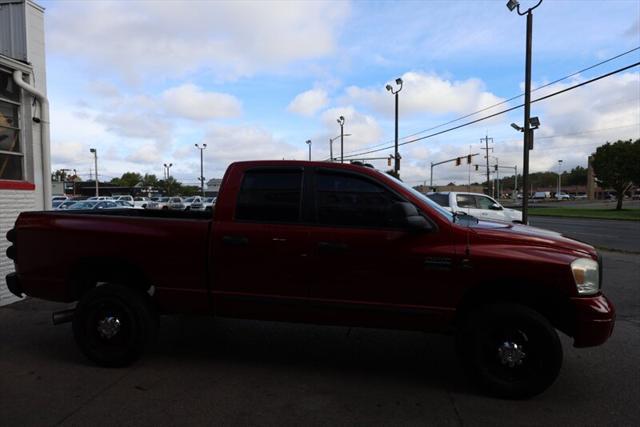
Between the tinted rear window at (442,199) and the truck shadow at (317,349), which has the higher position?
the tinted rear window at (442,199)

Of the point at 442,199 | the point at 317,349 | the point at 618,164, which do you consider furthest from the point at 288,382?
the point at 618,164

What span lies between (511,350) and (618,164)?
47.0 metres

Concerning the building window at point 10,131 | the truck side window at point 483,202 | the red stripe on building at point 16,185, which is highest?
the building window at point 10,131

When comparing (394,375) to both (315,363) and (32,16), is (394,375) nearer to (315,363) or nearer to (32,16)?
(315,363)

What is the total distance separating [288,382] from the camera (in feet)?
Answer: 13.7

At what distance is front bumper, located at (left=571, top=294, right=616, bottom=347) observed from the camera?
373 cm

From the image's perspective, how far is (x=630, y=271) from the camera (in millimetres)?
9859

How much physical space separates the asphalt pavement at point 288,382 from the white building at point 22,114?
2387 millimetres

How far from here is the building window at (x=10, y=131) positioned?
23.8ft

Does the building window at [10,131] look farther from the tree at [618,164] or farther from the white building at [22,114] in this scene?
the tree at [618,164]

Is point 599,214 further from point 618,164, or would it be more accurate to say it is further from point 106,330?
point 106,330

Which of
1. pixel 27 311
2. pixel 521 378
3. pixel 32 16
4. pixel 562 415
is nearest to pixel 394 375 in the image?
pixel 521 378

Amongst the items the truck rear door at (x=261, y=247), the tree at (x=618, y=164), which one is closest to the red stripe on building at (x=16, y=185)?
the truck rear door at (x=261, y=247)

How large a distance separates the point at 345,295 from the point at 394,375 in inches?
37.4
